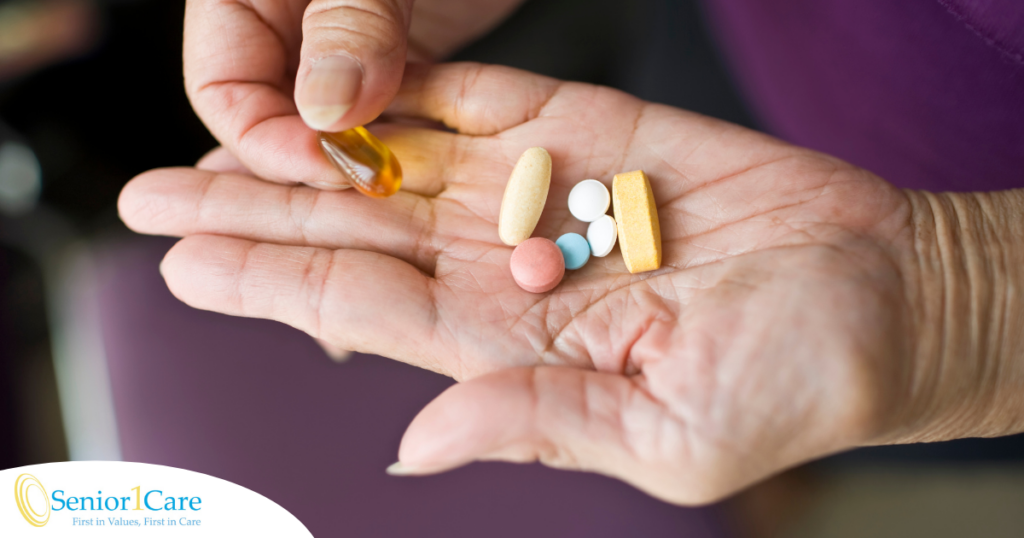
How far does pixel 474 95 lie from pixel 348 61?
0.42m

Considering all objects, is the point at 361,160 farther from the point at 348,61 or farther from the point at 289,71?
the point at 289,71

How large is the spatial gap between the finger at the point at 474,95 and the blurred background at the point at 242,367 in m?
0.80

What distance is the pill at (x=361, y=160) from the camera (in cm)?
158

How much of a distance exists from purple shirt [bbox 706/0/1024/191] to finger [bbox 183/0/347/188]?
1.43m

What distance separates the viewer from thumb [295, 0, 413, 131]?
1.48m

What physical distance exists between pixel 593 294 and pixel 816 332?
515 mm

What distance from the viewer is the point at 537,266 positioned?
1.49m

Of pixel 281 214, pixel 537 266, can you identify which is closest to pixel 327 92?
pixel 281 214

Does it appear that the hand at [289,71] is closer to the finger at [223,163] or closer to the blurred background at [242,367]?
the finger at [223,163]

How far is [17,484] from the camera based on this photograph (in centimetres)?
178

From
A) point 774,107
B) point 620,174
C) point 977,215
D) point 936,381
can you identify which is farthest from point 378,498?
point 774,107

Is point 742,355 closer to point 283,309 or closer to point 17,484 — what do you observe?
point 283,309

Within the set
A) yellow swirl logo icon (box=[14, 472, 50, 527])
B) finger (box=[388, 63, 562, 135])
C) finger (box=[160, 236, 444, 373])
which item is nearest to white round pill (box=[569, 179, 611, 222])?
finger (box=[388, 63, 562, 135])

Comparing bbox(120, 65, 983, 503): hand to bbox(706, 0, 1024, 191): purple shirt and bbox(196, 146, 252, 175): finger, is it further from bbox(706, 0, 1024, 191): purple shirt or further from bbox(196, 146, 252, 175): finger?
bbox(706, 0, 1024, 191): purple shirt
